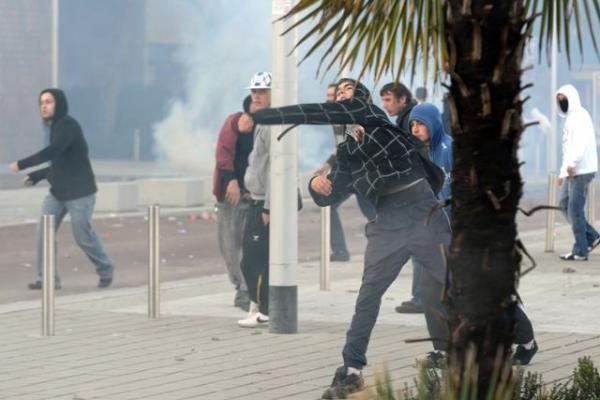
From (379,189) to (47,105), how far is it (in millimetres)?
6098

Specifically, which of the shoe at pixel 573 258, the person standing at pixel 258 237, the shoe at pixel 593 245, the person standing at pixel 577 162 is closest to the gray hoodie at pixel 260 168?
the person standing at pixel 258 237

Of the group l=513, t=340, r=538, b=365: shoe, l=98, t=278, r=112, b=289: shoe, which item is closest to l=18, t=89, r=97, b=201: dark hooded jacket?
l=98, t=278, r=112, b=289: shoe

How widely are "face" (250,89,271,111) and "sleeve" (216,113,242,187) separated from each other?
53 cm

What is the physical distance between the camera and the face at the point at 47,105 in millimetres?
14180

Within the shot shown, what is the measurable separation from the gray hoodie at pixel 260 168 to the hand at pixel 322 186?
7.36 ft

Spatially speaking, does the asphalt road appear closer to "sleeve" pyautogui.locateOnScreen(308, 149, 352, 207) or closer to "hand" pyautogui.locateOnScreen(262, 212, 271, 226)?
"hand" pyautogui.locateOnScreen(262, 212, 271, 226)

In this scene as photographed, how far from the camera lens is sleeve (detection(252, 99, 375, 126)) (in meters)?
8.73

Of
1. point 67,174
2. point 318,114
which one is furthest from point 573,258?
point 318,114

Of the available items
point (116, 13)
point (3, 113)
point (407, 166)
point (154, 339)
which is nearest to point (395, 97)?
point (407, 166)

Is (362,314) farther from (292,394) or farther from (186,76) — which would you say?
(186,76)

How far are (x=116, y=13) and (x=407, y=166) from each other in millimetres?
30191

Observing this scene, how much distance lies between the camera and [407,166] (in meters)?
8.97

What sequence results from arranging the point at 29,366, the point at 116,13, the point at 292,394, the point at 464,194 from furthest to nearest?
the point at 116,13, the point at 29,366, the point at 292,394, the point at 464,194

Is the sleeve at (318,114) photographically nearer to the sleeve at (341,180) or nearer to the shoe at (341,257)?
the sleeve at (341,180)
